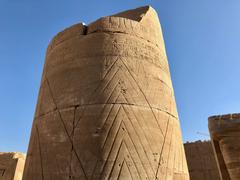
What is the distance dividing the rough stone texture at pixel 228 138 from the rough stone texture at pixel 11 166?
38.3 feet

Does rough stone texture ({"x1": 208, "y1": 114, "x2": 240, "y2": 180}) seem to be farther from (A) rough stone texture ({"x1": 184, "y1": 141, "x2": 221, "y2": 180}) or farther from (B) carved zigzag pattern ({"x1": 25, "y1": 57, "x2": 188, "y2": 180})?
(A) rough stone texture ({"x1": 184, "y1": 141, "x2": 221, "y2": 180})

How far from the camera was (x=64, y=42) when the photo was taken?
560 centimetres

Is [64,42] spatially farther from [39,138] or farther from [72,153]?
[72,153]

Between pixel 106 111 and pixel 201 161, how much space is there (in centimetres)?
769

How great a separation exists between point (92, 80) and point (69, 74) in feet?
1.98

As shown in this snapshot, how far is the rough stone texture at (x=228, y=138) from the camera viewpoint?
9.05ft

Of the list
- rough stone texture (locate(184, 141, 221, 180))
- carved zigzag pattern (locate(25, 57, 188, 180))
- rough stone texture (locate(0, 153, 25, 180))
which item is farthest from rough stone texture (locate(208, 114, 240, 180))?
rough stone texture (locate(0, 153, 25, 180))

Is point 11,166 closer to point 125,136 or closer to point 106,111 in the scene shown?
point 106,111

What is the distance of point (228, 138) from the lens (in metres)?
2.81

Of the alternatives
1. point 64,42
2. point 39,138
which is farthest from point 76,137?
point 64,42

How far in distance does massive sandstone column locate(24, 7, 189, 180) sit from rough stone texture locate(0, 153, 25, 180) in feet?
27.3

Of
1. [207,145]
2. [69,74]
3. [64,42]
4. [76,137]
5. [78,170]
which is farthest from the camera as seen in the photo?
[207,145]

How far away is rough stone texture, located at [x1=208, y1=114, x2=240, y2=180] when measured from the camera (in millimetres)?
2760

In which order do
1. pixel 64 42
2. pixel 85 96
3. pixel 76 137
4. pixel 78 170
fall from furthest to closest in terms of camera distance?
pixel 64 42 < pixel 85 96 < pixel 76 137 < pixel 78 170
